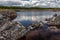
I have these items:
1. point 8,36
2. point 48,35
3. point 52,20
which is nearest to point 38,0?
point 52,20

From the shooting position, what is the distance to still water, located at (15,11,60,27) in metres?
3.85

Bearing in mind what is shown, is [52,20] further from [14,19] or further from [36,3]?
[14,19]

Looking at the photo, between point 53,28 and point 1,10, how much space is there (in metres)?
1.48

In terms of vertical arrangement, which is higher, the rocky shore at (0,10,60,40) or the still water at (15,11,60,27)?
the still water at (15,11,60,27)

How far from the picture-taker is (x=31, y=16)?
3887mm

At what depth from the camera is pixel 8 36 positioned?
380cm

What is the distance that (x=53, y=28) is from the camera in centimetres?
387

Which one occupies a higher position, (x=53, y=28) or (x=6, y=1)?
(x=6, y=1)

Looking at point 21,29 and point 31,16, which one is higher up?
point 31,16

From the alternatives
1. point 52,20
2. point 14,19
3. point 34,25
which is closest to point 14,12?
point 14,19

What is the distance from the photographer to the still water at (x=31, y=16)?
3.85 m

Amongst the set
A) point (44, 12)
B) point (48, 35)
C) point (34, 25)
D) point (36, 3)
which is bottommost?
point (48, 35)

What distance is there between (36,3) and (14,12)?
65 centimetres

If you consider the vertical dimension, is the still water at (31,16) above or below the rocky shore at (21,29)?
above
